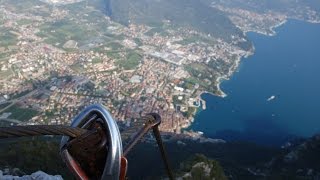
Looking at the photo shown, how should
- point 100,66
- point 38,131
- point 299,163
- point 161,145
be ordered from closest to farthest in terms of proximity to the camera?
point 38,131, point 161,145, point 299,163, point 100,66

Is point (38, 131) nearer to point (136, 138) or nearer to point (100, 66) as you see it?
point (136, 138)

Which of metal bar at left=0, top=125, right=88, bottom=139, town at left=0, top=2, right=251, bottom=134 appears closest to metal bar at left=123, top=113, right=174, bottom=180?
metal bar at left=0, top=125, right=88, bottom=139

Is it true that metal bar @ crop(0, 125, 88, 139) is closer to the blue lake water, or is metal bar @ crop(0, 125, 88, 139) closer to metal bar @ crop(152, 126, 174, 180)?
metal bar @ crop(152, 126, 174, 180)

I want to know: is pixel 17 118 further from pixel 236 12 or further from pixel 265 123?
pixel 236 12

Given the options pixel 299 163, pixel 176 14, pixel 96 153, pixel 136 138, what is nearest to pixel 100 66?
pixel 299 163

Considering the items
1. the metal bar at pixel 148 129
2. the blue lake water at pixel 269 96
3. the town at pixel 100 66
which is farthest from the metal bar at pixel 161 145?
the blue lake water at pixel 269 96

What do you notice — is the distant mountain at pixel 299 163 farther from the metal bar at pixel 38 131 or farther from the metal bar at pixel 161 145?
the metal bar at pixel 38 131
